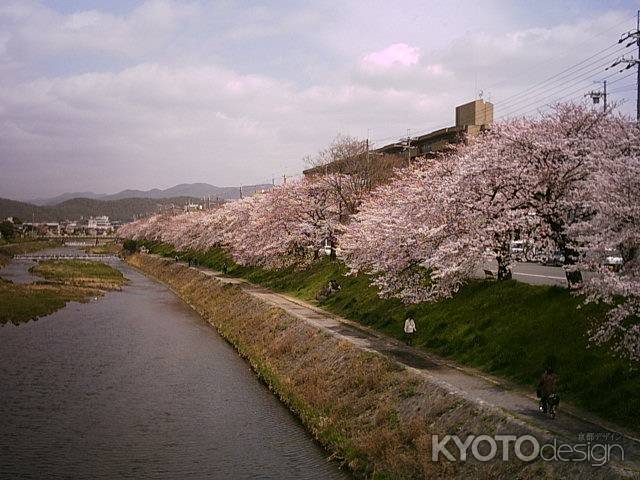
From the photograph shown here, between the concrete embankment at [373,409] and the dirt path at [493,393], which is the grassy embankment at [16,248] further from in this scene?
the dirt path at [493,393]

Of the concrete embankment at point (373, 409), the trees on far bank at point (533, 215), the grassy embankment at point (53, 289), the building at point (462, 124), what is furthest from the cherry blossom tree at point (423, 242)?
the building at point (462, 124)

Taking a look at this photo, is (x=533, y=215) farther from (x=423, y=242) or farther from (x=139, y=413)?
(x=139, y=413)

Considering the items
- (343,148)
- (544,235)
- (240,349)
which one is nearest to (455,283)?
(544,235)

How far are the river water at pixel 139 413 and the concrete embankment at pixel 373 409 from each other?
819mm

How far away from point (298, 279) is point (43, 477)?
31.9 metres

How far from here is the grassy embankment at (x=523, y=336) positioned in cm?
1430

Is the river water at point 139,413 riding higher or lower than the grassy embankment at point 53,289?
lower

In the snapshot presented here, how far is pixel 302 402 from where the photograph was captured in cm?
2091

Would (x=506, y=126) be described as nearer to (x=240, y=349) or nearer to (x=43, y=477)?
(x=240, y=349)

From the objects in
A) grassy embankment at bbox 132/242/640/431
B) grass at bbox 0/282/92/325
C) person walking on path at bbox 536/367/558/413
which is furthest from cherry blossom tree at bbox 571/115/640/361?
grass at bbox 0/282/92/325

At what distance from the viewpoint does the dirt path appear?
1222 cm

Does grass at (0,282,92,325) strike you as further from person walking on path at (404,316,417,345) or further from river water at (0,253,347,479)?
person walking on path at (404,316,417,345)

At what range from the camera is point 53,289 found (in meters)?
55.9

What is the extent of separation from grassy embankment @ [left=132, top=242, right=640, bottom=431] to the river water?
21.6 feet
